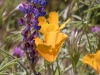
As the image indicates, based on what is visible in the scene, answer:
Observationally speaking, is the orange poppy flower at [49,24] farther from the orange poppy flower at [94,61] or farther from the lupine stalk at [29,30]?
the orange poppy flower at [94,61]

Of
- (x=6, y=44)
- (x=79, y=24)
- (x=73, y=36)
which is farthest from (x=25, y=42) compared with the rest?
(x=6, y=44)

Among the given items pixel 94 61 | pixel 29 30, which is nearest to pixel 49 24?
pixel 29 30

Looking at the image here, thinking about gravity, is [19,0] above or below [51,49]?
above

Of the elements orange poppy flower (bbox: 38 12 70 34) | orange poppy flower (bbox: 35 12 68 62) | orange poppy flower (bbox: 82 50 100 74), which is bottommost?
orange poppy flower (bbox: 82 50 100 74)

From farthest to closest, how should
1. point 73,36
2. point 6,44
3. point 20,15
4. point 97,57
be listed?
point 20,15, point 6,44, point 73,36, point 97,57

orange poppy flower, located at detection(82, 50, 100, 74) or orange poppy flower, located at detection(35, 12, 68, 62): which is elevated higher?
orange poppy flower, located at detection(35, 12, 68, 62)

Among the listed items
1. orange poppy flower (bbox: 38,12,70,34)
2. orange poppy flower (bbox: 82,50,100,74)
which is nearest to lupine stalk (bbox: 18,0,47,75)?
orange poppy flower (bbox: 38,12,70,34)

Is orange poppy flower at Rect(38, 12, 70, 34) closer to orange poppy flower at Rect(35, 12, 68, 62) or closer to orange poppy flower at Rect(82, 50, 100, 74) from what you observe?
orange poppy flower at Rect(35, 12, 68, 62)

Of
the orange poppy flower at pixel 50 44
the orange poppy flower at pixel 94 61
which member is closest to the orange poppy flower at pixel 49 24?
the orange poppy flower at pixel 50 44

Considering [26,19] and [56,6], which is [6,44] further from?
[56,6]

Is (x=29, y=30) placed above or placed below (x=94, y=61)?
above

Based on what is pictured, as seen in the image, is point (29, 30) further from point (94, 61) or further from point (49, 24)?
point (94, 61)
